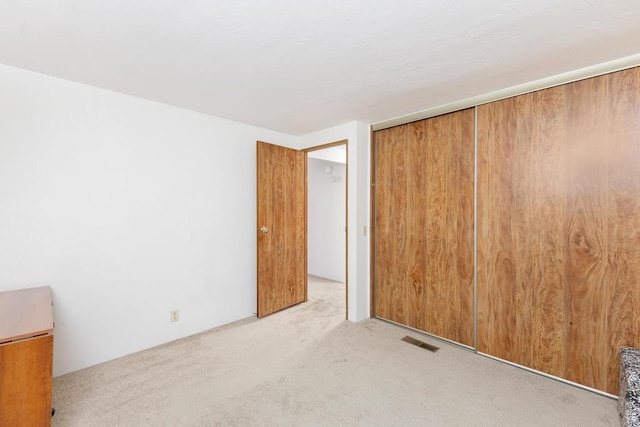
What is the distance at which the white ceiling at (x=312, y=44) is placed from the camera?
1387 millimetres

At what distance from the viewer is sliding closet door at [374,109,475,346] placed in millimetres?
2623

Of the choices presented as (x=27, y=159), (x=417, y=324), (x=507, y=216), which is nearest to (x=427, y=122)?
(x=507, y=216)

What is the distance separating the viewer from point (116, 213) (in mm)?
2414

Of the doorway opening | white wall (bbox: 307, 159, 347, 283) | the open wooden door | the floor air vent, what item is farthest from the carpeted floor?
white wall (bbox: 307, 159, 347, 283)

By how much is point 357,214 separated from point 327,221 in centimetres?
207

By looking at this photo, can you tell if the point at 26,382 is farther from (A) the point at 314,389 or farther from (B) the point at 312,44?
(B) the point at 312,44

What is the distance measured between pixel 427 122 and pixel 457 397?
7.79 ft

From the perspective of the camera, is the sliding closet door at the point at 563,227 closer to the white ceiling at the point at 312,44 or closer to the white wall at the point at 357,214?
the white ceiling at the point at 312,44

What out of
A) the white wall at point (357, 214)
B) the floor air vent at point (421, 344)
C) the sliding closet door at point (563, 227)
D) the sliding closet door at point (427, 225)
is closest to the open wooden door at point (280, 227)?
the white wall at point (357, 214)

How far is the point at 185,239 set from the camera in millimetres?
2832

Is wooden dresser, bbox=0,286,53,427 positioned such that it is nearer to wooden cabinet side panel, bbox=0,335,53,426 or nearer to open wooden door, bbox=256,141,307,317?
wooden cabinet side panel, bbox=0,335,53,426

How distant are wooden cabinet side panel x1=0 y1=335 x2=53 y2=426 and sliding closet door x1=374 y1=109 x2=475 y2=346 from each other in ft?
9.18

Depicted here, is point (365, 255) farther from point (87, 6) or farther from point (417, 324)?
point (87, 6)

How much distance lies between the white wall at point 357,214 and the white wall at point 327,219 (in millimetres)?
1668
